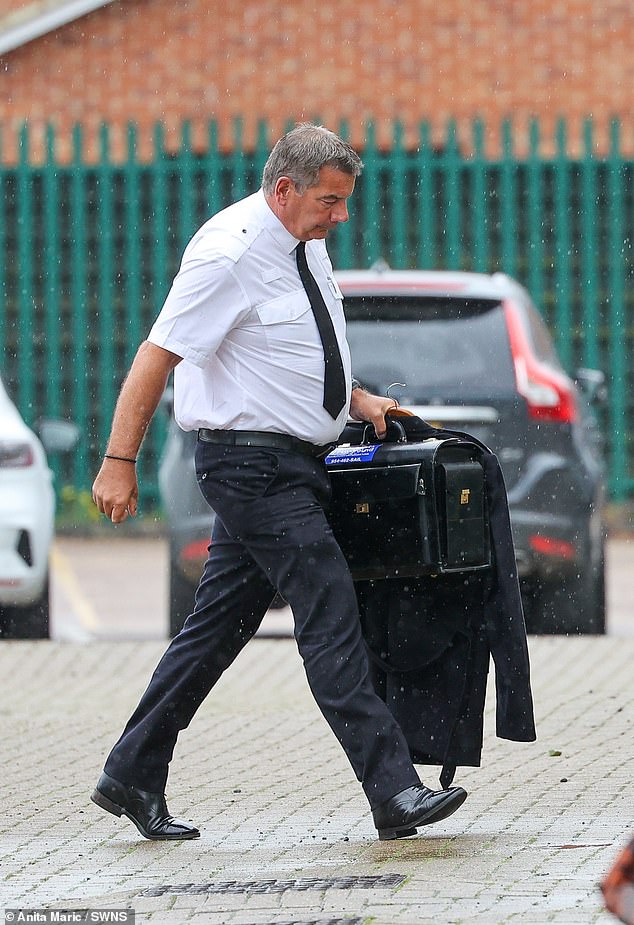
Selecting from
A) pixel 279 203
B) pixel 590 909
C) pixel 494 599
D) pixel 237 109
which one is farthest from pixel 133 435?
pixel 237 109

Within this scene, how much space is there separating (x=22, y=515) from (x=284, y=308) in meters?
4.31

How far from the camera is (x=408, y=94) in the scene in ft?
61.1

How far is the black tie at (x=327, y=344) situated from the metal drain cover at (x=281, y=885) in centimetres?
123

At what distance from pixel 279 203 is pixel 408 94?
13.8m

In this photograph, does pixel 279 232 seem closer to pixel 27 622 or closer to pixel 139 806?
pixel 139 806

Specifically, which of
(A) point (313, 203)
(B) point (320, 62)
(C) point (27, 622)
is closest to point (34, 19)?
(B) point (320, 62)

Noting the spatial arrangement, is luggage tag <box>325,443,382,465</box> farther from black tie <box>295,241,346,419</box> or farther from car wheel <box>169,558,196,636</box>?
car wheel <box>169,558,196,636</box>

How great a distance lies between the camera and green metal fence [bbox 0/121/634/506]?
52.7ft

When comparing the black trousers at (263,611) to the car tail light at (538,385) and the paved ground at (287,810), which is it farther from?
the car tail light at (538,385)

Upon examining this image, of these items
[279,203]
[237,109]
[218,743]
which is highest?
[237,109]

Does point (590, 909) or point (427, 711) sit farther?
point (427, 711)

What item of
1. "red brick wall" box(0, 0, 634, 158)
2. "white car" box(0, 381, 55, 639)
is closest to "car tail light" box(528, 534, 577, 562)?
"white car" box(0, 381, 55, 639)

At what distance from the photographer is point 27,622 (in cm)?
972

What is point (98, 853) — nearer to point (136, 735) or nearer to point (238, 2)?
point (136, 735)
